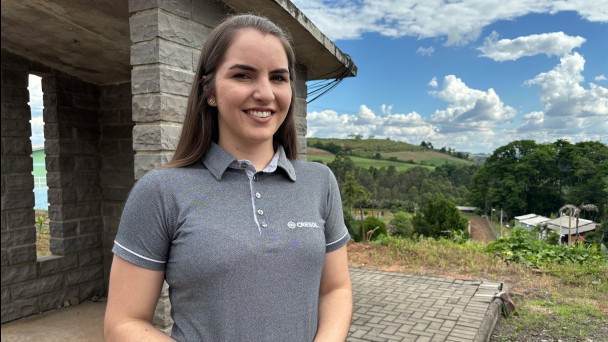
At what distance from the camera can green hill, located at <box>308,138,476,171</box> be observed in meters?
65.2

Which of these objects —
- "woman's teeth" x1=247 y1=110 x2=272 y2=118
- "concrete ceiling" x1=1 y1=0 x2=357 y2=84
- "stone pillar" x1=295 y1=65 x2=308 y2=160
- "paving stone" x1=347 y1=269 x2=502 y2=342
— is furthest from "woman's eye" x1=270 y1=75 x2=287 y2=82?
"paving stone" x1=347 y1=269 x2=502 y2=342

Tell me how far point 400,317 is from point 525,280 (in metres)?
3.00

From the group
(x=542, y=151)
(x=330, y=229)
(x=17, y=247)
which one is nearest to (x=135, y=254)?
(x=330, y=229)

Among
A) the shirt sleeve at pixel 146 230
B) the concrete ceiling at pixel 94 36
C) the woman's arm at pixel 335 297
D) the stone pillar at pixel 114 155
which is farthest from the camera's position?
the stone pillar at pixel 114 155

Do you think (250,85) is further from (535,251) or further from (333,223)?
(535,251)

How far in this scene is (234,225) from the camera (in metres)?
1.24

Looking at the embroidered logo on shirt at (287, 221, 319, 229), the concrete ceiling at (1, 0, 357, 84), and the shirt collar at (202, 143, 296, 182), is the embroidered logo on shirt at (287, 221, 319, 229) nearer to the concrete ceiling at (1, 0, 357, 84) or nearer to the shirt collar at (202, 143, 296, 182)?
the shirt collar at (202, 143, 296, 182)

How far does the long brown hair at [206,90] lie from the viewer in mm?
1341

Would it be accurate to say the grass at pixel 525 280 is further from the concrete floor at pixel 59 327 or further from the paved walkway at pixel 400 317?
the concrete floor at pixel 59 327

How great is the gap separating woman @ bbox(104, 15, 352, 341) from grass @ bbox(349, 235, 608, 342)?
4.32m

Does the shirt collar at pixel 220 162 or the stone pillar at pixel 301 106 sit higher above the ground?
the stone pillar at pixel 301 106

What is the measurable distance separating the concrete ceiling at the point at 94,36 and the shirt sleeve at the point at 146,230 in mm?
2839

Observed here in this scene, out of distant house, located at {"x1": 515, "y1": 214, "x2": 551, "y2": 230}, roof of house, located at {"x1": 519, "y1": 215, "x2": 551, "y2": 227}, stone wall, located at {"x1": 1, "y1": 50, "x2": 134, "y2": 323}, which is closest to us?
stone wall, located at {"x1": 1, "y1": 50, "x2": 134, "y2": 323}

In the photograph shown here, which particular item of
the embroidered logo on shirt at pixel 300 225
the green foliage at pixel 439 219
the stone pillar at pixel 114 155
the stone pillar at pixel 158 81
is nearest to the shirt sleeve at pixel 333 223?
the embroidered logo on shirt at pixel 300 225
